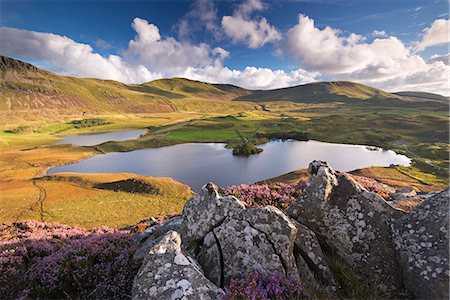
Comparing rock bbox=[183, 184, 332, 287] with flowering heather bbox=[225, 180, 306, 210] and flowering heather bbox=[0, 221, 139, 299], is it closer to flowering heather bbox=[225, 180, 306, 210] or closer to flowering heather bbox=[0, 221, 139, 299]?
flowering heather bbox=[0, 221, 139, 299]

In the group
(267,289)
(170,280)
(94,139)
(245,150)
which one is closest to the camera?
(267,289)

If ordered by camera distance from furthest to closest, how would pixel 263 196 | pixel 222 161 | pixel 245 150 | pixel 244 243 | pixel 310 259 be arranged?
pixel 245 150 → pixel 222 161 → pixel 263 196 → pixel 310 259 → pixel 244 243

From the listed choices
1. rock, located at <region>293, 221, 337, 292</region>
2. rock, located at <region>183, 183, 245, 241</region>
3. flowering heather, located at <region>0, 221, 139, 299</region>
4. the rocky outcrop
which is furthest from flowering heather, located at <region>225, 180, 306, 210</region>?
flowering heather, located at <region>0, 221, 139, 299</region>

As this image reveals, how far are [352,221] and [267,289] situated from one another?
4.86 meters

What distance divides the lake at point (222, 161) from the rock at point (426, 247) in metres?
52.1

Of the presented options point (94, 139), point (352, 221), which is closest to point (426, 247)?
point (352, 221)

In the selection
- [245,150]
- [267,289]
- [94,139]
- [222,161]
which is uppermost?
[267,289]

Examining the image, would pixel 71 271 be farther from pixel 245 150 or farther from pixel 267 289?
pixel 245 150

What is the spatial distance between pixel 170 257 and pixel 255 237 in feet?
9.49

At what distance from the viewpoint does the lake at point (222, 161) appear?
72312 millimetres

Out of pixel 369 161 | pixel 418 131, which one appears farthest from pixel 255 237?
pixel 418 131

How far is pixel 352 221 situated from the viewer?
9.23m

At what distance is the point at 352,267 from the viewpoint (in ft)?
28.3

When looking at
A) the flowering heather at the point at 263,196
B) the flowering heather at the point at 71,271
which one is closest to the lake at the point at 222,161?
the flowering heather at the point at 263,196
